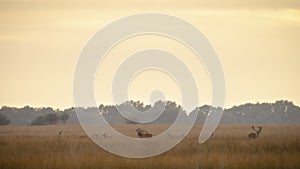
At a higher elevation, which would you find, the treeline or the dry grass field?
the treeline

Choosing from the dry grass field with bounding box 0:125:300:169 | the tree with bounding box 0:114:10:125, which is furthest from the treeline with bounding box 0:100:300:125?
the dry grass field with bounding box 0:125:300:169

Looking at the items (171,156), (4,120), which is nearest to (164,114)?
(4,120)

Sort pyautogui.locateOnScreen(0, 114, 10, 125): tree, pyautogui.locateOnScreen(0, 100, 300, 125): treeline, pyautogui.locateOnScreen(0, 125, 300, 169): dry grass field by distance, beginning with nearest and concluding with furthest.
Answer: pyautogui.locateOnScreen(0, 125, 300, 169): dry grass field < pyautogui.locateOnScreen(0, 100, 300, 125): treeline < pyautogui.locateOnScreen(0, 114, 10, 125): tree

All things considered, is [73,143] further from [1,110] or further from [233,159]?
[1,110]

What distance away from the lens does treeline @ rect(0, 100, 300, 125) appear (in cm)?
8233

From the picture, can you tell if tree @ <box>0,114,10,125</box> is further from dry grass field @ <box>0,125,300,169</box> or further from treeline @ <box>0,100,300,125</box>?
dry grass field @ <box>0,125,300,169</box>

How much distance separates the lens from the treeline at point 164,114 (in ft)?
270

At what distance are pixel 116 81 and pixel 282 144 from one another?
14.8 metres

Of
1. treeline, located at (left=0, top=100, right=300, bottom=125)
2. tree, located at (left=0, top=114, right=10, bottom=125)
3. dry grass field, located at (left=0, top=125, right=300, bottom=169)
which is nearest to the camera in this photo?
dry grass field, located at (left=0, top=125, right=300, bottom=169)

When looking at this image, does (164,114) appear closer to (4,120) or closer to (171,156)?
(4,120)

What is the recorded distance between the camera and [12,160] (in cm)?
2844

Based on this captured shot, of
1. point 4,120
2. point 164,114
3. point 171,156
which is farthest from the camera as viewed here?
point 4,120

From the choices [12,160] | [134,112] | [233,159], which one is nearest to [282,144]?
[233,159]

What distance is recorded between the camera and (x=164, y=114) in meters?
84.5
